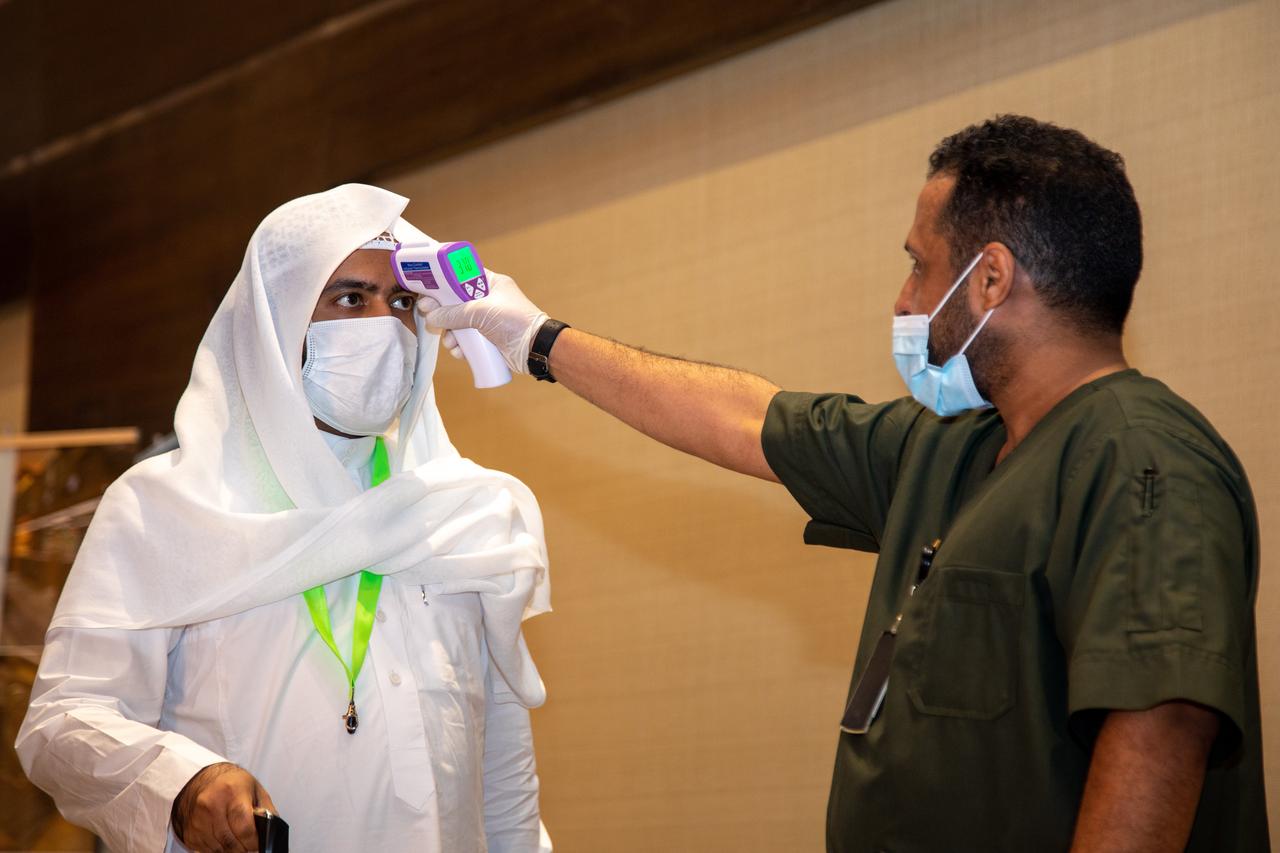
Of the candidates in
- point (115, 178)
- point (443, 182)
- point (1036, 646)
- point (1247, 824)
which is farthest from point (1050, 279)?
point (115, 178)

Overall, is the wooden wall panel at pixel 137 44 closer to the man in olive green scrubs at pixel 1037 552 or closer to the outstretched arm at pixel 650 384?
the outstretched arm at pixel 650 384

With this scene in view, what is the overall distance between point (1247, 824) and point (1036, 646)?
0.34 m

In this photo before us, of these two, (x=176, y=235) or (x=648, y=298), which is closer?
(x=648, y=298)

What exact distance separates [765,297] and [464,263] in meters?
1.49

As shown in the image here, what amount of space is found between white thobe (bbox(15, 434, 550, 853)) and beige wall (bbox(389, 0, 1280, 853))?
144 centimetres

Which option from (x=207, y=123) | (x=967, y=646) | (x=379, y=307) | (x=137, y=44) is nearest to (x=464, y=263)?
(x=379, y=307)

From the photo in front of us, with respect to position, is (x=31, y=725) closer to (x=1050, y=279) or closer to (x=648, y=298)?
(x=1050, y=279)

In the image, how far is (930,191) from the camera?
6.42ft

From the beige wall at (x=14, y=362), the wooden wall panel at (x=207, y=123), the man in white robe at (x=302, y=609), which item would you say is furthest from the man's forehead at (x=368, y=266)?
the beige wall at (x=14, y=362)

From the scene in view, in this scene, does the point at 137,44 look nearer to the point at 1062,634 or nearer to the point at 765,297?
the point at 765,297

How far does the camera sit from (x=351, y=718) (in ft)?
6.40

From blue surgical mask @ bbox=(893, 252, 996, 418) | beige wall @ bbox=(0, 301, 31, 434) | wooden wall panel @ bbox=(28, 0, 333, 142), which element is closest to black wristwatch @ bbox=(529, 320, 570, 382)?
blue surgical mask @ bbox=(893, 252, 996, 418)

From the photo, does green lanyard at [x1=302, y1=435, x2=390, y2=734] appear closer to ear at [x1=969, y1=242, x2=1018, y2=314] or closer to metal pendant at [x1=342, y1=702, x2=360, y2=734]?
metal pendant at [x1=342, y1=702, x2=360, y2=734]

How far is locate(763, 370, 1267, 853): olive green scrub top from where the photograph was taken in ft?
4.77
